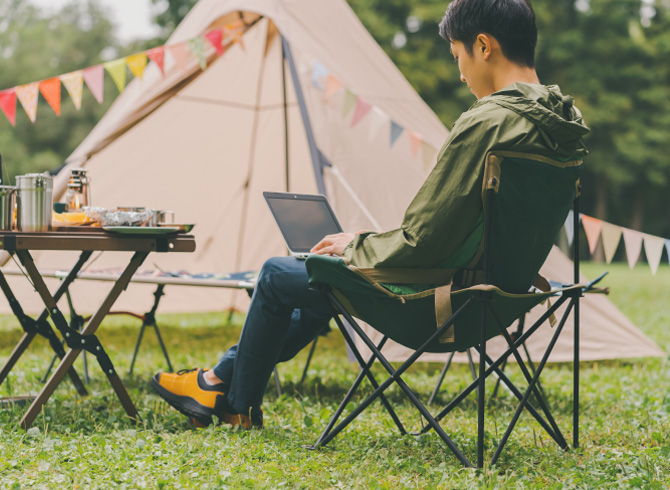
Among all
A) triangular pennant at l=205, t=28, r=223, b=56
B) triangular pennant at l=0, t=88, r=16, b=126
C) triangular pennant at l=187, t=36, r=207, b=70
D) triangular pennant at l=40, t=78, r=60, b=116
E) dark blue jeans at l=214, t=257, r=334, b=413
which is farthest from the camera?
triangular pennant at l=205, t=28, r=223, b=56

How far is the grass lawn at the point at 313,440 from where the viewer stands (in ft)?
6.77

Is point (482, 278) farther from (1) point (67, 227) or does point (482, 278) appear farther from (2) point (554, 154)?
(1) point (67, 227)

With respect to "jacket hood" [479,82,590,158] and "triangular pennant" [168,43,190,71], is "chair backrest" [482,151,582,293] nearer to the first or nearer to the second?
"jacket hood" [479,82,590,158]

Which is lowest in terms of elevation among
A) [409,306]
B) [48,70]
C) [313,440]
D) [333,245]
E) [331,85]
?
[313,440]

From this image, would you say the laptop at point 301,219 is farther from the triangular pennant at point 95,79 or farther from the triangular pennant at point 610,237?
the triangular pennant at point 95,79

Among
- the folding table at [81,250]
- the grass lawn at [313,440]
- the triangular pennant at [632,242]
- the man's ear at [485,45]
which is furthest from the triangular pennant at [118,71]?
the triangular pennant at [632,242]

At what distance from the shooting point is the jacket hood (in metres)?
2.05

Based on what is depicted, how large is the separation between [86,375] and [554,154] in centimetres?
230

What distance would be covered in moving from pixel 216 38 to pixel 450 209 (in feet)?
8.99

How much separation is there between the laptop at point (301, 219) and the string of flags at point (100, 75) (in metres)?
1.27

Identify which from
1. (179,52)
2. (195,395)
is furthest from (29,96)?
(195,395)

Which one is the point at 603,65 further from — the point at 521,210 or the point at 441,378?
the point at 521,210

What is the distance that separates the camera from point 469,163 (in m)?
2.05

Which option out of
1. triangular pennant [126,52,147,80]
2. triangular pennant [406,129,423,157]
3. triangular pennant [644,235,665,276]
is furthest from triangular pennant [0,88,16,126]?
triangular pennant [644,235,665,276]
